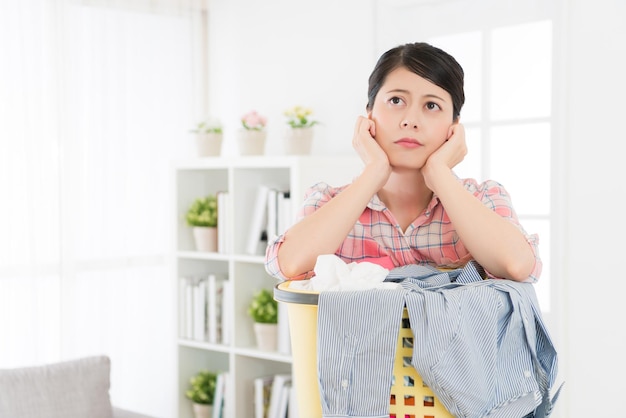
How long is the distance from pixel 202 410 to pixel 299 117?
1489 mm

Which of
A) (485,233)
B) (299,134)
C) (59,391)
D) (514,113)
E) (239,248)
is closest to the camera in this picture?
(485,233)

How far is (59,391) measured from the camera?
2.75 m

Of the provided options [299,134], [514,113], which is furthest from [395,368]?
[299,134]

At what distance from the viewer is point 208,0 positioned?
4.23 m

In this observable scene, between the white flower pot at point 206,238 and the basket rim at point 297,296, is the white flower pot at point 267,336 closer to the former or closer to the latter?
the white flower pot at point 206,238

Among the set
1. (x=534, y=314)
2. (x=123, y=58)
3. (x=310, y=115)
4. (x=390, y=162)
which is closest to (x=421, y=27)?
(x=310, y=115)

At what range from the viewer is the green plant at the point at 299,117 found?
3.46 metres

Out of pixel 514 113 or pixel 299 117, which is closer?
pixel 514 113

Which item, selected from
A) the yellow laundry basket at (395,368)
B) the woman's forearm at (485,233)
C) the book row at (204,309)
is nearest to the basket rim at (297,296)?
the yellow laundry basket at (395,368)

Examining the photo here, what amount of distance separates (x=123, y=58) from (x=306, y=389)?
10.4 feet

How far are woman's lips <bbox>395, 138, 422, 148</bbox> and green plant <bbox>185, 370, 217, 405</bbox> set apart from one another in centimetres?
286

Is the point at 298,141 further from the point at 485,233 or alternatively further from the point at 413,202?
the point at 485,233

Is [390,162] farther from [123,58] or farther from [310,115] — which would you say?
[123,58]

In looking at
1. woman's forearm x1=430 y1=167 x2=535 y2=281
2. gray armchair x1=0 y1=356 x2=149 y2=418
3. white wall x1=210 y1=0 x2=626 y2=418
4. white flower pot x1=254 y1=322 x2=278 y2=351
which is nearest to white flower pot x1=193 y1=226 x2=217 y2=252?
white flower pot x1=254 y1=322 x2=278 y2=351
